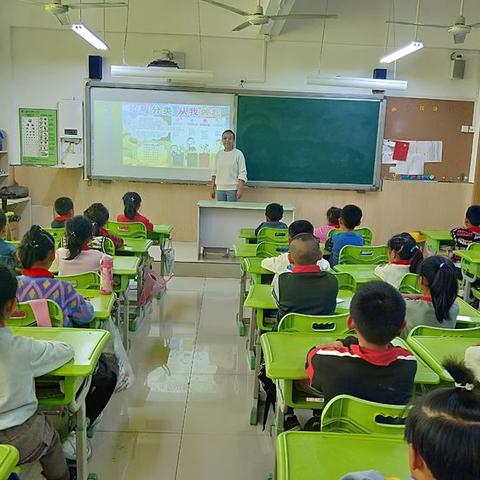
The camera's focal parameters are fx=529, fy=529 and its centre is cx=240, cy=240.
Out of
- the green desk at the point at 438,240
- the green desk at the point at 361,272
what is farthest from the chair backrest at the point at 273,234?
the green desk at the point at 438,240

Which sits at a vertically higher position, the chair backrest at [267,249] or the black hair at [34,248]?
the black hair at [34,248]

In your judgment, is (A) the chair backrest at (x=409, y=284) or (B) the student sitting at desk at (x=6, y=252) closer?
(A) the chair backrest at (x=409, y=284)

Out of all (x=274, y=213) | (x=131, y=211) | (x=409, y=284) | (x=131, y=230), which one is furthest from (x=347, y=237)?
(x=131, y=211)

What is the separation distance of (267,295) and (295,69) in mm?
5111

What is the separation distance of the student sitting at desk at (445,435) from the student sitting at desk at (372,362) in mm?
746

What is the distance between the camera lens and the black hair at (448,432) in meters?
0.89

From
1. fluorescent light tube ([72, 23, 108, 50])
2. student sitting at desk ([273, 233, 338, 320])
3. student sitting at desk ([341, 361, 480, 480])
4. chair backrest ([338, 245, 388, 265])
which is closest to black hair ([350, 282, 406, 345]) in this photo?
student sitting at desk ([341, 361, 480, 480])

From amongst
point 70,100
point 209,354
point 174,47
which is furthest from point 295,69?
point 209,354

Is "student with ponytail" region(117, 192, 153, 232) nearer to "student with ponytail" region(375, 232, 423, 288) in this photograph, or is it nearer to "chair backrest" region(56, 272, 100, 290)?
"chair backrest" region(56, 272, 100, 290)

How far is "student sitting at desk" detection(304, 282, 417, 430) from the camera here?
1754 mm

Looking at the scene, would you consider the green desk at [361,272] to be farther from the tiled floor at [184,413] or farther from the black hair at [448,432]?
the black hair at [448,432]

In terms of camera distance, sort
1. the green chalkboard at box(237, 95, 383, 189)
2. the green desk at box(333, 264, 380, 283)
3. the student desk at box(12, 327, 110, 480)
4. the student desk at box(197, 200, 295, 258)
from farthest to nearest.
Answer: the green chalkboard at box(237, 95, 383, 189) → the student desk at box(197, 200, 295, 258) → the green desk at box(333, 264, 380, 283) → the student desk at box(12, 327, 110, 480)

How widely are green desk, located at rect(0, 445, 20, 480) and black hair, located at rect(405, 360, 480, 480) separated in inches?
38.1

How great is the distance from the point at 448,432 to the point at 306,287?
182 cm
